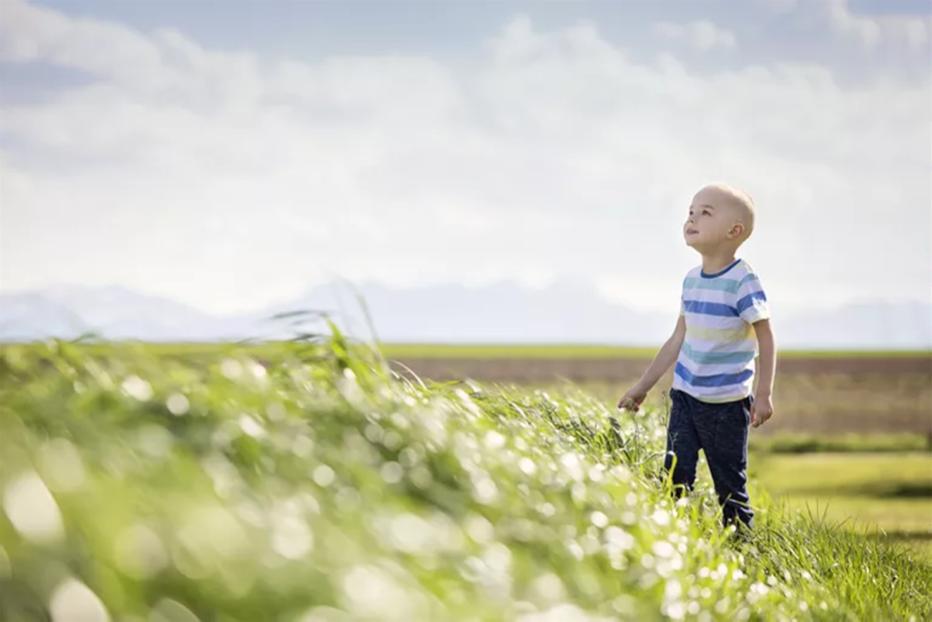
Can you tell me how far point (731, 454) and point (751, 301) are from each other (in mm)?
805

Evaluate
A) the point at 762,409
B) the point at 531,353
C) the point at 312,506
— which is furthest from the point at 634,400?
the point at 531,353

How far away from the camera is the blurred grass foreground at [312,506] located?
173 cm

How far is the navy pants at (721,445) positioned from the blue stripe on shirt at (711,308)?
46 centimetres

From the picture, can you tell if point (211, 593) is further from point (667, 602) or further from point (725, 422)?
point (725, 422)

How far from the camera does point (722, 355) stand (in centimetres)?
542

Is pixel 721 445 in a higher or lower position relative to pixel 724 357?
lower

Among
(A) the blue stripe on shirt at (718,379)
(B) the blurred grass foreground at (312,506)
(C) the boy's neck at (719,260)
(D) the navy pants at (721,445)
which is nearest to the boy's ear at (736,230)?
(C) the boy's neck at (719,260)

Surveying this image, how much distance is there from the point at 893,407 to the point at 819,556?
130 feet

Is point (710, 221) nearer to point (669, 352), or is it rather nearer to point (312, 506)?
point (669, 352)

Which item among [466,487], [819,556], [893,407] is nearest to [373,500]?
[466,487]

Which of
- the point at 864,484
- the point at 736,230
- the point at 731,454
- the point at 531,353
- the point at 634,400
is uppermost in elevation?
the point at 736,230

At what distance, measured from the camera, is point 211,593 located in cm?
172

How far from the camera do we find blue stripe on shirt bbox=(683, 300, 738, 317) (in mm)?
5402

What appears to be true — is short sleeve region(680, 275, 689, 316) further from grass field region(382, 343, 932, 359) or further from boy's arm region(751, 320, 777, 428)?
grass field region(382, 343, 932, 359)
